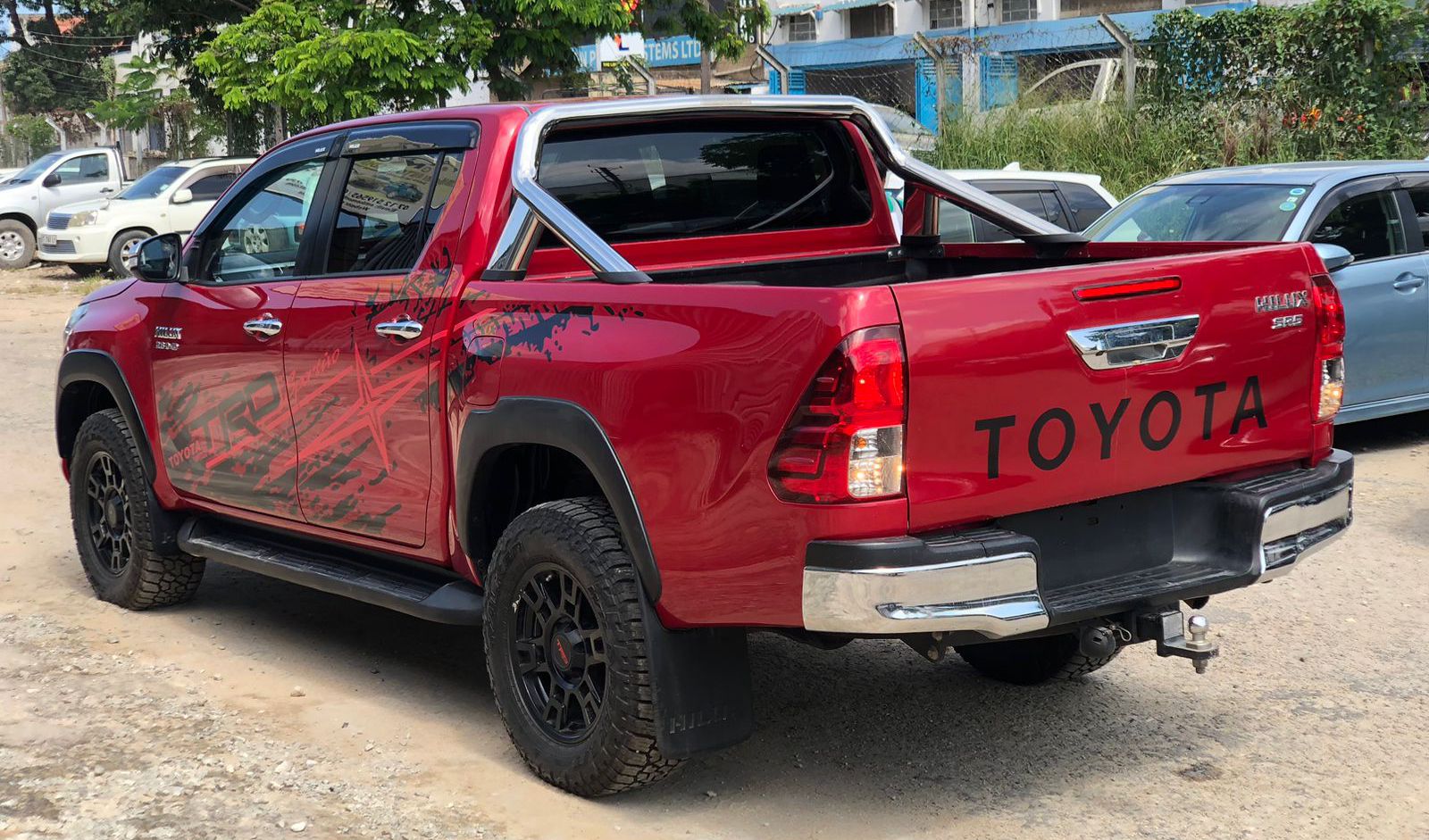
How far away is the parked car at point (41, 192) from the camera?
81.5 feet

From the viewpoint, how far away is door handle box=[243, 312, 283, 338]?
17.1 feet

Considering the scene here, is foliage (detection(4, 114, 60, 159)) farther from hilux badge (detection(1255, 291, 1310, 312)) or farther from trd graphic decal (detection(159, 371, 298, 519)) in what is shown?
hilux badge (detection(1255, 291, 1310, 312))

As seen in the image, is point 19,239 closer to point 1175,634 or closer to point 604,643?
point 604,643

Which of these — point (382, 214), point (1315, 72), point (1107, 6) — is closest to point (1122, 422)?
point (382, 214)

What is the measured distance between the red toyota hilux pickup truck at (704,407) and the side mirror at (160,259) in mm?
68

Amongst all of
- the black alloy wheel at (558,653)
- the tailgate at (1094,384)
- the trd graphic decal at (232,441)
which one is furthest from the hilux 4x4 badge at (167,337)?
the tailgate at (1094,384)

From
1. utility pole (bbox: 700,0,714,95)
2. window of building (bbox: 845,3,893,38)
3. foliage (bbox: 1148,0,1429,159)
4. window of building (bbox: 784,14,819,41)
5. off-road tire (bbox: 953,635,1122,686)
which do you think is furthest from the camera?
window of building (bbox: 784,14,819,41)

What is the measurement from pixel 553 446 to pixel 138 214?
63.3 ft

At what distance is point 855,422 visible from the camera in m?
3.44

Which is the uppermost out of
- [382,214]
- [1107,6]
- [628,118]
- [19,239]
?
[1107,6]

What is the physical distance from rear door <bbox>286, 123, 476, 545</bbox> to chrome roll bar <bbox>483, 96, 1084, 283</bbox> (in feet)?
0.77

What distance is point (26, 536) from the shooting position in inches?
300

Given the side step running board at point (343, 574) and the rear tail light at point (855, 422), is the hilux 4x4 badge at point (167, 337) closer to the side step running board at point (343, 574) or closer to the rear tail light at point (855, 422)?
the side step running board at point (343, 574)

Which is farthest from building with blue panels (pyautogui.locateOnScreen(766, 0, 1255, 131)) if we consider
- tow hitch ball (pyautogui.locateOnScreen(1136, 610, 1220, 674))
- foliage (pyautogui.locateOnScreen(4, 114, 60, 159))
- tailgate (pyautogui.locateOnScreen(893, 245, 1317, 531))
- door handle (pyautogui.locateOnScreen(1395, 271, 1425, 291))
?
foliage (pyautogui.locateOnScreen(4, 114, 60, 159))
